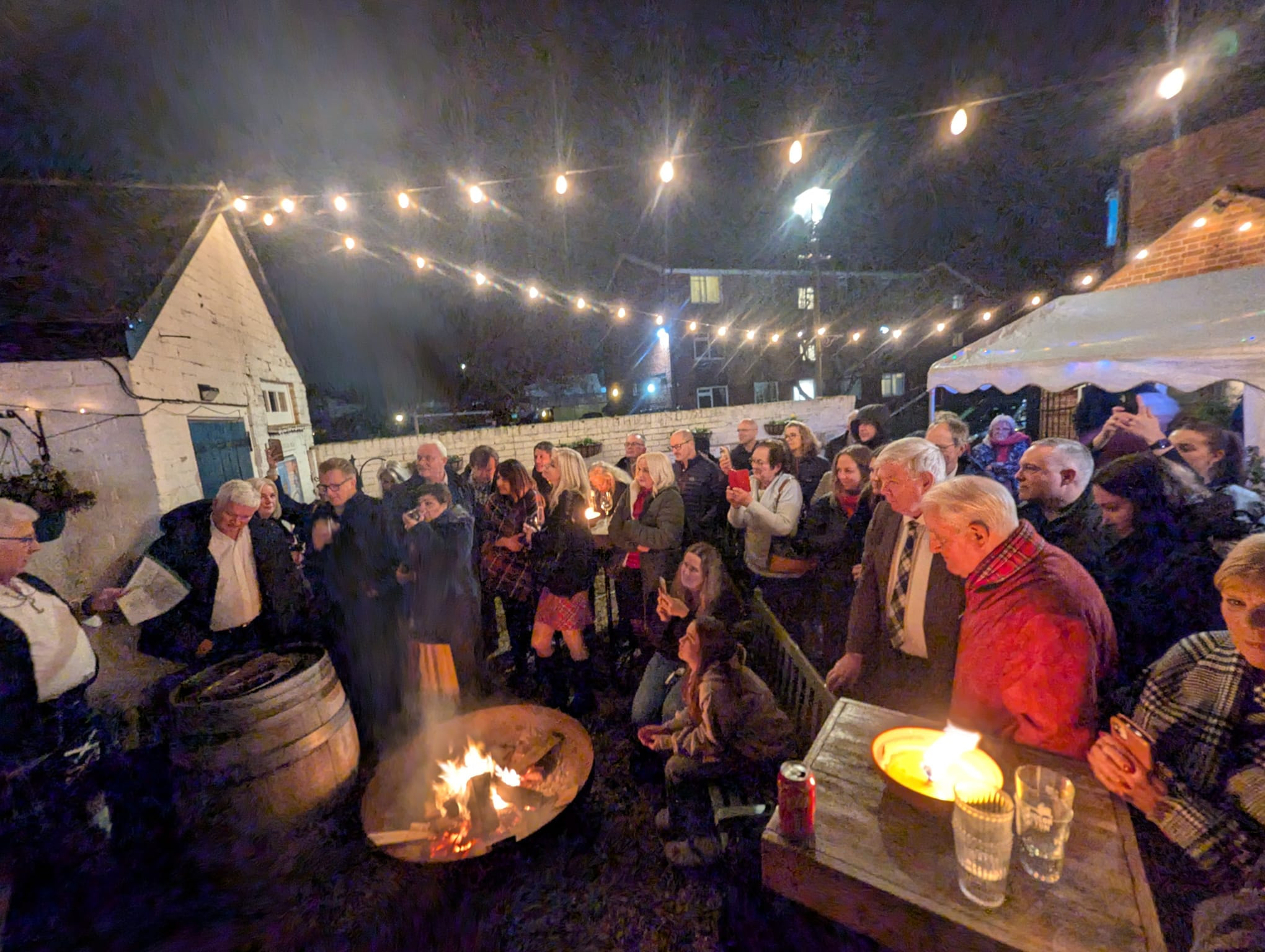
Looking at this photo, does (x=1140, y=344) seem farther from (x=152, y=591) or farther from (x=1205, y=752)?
(x=152, y=591)

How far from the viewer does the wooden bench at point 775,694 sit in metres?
2.49

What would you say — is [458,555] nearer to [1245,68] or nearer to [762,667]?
[762,667]

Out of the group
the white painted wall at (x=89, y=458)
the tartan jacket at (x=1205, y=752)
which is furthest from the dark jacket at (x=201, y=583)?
the tartan jacket at (x=1205, y=752)

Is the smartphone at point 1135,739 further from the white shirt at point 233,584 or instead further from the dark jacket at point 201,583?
the white shirt at point 233,584

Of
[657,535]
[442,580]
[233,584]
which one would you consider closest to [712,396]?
[657,535]

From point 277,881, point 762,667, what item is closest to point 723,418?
point 762,667

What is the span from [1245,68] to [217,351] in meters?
15.2

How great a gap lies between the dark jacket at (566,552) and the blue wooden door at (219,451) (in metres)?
3.65

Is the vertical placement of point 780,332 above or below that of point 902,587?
above

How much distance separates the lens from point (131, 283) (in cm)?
482

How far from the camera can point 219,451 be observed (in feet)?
20.2

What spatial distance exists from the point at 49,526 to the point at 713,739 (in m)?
5.43

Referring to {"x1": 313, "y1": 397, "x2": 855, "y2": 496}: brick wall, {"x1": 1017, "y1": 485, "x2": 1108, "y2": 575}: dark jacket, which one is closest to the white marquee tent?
{"x1": 1017, "y1": 485, "x2": 1108, "y2": 575}: dark jacket

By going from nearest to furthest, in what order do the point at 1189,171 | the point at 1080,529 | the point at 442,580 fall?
the point at 1080,529
the point at 442,580
the point at 1189,171
